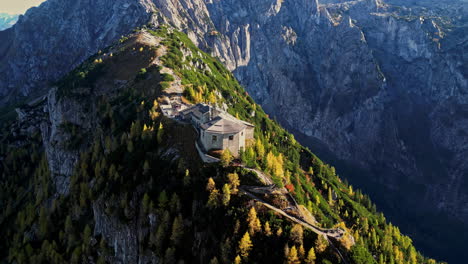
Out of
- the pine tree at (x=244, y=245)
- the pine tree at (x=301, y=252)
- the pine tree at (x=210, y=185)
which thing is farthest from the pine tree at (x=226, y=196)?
the pine tree at (x=301, y=252)

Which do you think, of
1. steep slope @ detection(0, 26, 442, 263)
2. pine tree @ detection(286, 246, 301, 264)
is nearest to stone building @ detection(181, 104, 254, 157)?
steep slope @ detection(0, 26, 442, 263)

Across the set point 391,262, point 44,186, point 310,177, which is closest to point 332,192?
point 310,177

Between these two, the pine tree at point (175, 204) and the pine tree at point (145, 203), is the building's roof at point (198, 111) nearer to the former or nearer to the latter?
the pine tree at point (175, 204)

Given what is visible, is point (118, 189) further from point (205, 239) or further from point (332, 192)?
point (332, 192)

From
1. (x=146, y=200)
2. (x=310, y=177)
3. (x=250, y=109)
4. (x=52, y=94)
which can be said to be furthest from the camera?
(x=250, y=109)

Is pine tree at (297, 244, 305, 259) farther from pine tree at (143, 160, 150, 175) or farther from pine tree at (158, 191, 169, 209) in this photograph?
pine tree at (143, 160, 150, 175)

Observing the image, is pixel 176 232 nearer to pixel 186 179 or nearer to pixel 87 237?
pixel 186 179

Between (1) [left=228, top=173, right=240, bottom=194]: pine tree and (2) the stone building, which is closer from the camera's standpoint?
(1) [left=228, top=173, right=240, bottom=194]: pine tree

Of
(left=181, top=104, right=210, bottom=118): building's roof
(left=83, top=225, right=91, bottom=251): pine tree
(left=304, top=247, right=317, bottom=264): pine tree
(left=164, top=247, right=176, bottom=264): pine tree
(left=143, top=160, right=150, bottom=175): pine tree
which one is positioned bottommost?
(left=83, top=225, right=91, bottom=251): pine tree
